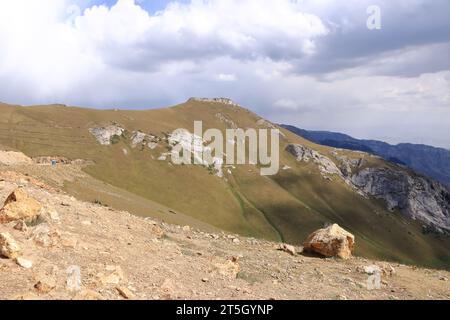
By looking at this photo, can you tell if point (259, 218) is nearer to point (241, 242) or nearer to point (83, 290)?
point (241, 242)

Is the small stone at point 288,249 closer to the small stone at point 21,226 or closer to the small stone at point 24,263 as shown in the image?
the small stone at point 21,226

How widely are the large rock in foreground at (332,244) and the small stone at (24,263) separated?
17.6 meters

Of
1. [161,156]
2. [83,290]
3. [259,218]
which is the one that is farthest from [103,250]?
[161,156]

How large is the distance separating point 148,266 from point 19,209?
7241 millimetres

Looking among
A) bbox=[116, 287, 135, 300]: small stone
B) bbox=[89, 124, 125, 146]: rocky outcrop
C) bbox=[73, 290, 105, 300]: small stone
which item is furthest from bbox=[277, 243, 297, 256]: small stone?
bbox=[89, 124, 125, 146]: rocky outcrop

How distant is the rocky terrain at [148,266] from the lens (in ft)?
55.4

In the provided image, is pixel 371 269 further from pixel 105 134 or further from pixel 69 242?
pixel 105 134

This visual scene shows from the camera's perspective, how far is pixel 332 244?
2894cm

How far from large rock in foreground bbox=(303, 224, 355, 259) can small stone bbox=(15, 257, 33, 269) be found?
57.8ft

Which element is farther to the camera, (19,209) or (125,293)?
(19,209)

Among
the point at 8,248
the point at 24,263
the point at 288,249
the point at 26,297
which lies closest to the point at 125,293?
the point at 26,297

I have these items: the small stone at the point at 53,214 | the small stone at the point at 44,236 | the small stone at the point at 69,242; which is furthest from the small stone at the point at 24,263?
the small stone at the point at 53,214
